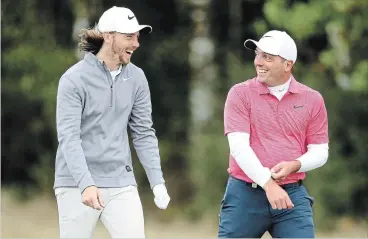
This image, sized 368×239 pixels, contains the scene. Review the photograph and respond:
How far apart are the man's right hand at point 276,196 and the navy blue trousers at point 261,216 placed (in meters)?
0.15

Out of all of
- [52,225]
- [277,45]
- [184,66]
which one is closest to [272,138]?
[277,45]

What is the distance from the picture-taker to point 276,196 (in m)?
7.12

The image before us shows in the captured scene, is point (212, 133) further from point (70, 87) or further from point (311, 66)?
point (70, 87)

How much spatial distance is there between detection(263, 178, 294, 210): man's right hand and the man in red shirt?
3.6 inches

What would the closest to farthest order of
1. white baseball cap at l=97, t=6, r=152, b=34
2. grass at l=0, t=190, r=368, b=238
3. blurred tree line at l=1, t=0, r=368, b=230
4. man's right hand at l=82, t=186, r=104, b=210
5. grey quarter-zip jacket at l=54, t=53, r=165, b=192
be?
man's right hand at l=82, t=186, r=104, b=210
grey quarter-zip jacket at l=54, t=53, r=165, b=192
white baseball cap at l=97, t=6, r=152, b=34
grass at l=0, t=190, r=368, b=238
blurred tree line at l=1, t=0, r=368, b=230

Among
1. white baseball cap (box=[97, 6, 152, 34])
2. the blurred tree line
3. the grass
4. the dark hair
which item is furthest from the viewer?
the blurred tree line

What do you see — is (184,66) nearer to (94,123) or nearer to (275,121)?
(275,121)

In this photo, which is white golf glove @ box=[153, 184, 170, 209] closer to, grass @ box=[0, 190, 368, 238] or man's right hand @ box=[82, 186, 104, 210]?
man's right hand @ box=[82, 186, 104, 210]

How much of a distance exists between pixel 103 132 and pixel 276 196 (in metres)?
1.02

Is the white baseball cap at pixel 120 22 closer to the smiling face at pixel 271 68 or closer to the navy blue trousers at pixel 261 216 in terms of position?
the smiling face at pixel 271 68

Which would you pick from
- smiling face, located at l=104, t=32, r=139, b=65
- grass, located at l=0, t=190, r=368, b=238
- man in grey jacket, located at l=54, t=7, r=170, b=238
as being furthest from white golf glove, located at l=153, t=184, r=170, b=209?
grass, located at l=0, t=190, r=368, b=238

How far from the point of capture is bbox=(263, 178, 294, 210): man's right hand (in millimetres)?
7113

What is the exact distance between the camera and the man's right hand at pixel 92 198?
22.9 ft

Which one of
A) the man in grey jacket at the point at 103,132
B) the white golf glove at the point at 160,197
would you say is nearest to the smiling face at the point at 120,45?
the man in grey jacket at the point at 103,132
